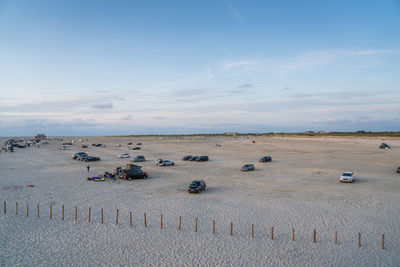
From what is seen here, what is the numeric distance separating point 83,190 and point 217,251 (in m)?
20.4

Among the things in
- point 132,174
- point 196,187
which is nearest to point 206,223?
point 196,187

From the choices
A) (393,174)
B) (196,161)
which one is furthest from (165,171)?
(393,174)

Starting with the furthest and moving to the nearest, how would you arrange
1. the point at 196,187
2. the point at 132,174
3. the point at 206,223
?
the point at 132,174 < the point at 196,187 < the point at 206,223

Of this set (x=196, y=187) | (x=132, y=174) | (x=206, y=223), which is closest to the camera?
(x=206, y=223)

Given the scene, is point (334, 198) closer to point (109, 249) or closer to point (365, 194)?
point (365, 194)

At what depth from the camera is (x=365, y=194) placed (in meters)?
27.6

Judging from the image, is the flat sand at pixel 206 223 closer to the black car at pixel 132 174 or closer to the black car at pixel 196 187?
the black car at pixel 196 187

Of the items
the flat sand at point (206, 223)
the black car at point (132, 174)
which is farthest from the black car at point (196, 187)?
the black car at point (132, 174)

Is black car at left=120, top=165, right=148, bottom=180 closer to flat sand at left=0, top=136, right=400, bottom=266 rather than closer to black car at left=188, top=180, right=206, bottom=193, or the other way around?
flat sand at left=0, top=136, right=400, bottom=266

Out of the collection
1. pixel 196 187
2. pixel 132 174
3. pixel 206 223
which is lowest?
pixel 206 223

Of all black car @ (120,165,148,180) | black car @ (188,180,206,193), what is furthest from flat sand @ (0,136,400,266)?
black car @ (120,165,148,180)

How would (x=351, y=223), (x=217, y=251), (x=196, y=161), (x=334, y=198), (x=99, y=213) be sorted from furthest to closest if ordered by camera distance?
(x=196, y=161), (x=334, y=198), (x=99, y=213), (x=351, y=223), (x=217, y=251)

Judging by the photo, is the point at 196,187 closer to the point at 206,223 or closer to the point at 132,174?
the point at 206,223

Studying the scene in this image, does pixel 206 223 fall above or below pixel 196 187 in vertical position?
→ below
